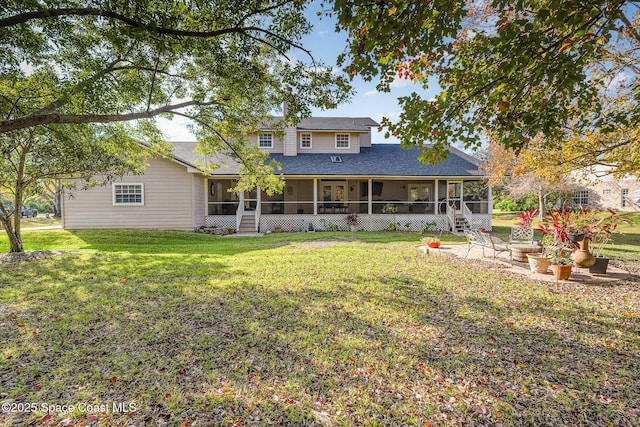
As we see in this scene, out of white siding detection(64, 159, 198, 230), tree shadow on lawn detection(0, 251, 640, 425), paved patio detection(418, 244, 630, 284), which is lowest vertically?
tree shadow on lawn detection(0, 251, 640, 425)

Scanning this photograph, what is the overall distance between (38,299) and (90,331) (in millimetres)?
2356

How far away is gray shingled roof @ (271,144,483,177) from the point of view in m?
17.3

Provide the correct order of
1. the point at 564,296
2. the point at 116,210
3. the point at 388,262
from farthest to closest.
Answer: the point at 116,210
the point at 388,262
the point at 564,296

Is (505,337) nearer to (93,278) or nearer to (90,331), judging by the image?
(90,331)

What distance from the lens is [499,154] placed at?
1630cm

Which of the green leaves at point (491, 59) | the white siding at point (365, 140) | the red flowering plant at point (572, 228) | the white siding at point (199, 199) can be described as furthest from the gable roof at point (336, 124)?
the green leaves at point (491, 59)

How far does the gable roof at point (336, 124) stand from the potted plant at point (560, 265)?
15.1 metres

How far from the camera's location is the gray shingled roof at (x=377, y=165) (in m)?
17.3

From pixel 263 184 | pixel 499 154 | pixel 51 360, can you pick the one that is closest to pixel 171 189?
pixel 263 184

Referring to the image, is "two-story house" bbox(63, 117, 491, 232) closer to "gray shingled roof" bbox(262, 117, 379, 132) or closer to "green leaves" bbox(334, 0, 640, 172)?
"gray shingled roof" bbox(262, 117, 379, 132)

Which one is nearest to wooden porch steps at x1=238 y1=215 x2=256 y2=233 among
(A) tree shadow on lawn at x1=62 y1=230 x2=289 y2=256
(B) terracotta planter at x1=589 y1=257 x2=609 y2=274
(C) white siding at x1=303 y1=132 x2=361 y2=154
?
(A) tree shadow on lawn at x1=62 y1=230 x2=289 y2=256

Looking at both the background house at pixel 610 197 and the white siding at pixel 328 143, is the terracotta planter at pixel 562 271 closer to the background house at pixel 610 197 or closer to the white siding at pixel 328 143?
the white siding at pixel 328 143

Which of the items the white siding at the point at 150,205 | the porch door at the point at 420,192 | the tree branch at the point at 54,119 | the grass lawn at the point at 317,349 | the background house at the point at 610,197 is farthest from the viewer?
the background house at the point at 610,197

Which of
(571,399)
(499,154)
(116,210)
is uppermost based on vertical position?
(499,154)
